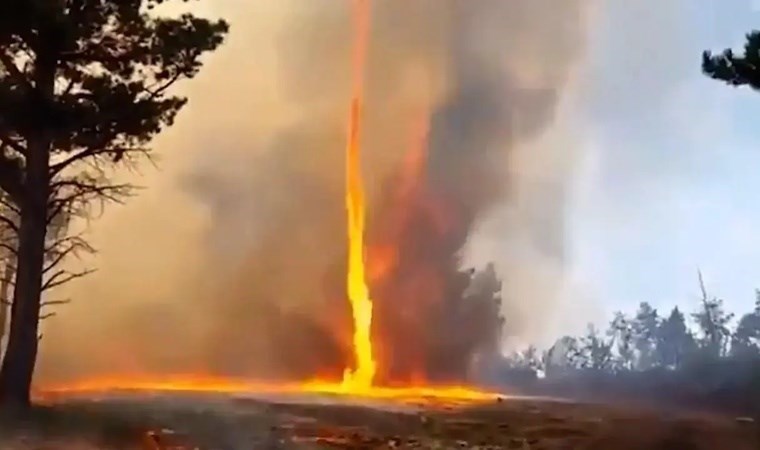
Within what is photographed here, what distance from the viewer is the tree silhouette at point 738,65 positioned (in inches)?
310

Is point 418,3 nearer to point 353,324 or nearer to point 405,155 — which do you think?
point 405,155

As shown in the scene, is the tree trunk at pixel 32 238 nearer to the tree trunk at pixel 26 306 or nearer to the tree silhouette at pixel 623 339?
the tree trunk at pixel 26 306

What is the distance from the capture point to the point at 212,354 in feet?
31.2

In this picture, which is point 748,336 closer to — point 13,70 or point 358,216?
point 358,216

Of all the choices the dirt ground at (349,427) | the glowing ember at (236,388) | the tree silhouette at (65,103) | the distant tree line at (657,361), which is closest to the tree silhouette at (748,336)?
the distant tree line at (657,361)

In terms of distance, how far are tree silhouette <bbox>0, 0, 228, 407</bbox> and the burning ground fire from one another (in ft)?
3.54

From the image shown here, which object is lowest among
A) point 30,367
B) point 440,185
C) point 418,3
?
point 30,367

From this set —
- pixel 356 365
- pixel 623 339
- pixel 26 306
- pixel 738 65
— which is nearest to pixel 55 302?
→ pixel 26 306

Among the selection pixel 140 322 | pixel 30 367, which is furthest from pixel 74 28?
pixel 140 322

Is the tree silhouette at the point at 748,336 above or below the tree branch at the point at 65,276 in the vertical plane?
below

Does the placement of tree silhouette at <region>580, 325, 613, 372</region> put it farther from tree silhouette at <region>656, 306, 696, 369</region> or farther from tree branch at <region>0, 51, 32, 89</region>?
tree branch at <region>0, 51, 32, 89</region>

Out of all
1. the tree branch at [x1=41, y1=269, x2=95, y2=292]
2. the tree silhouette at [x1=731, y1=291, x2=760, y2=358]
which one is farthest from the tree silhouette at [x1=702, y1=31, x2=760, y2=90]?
the tree branch at [x1=41, y1=269, x2=95, y2=292]

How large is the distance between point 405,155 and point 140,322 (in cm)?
453

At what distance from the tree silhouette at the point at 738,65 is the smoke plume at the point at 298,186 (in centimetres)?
365
